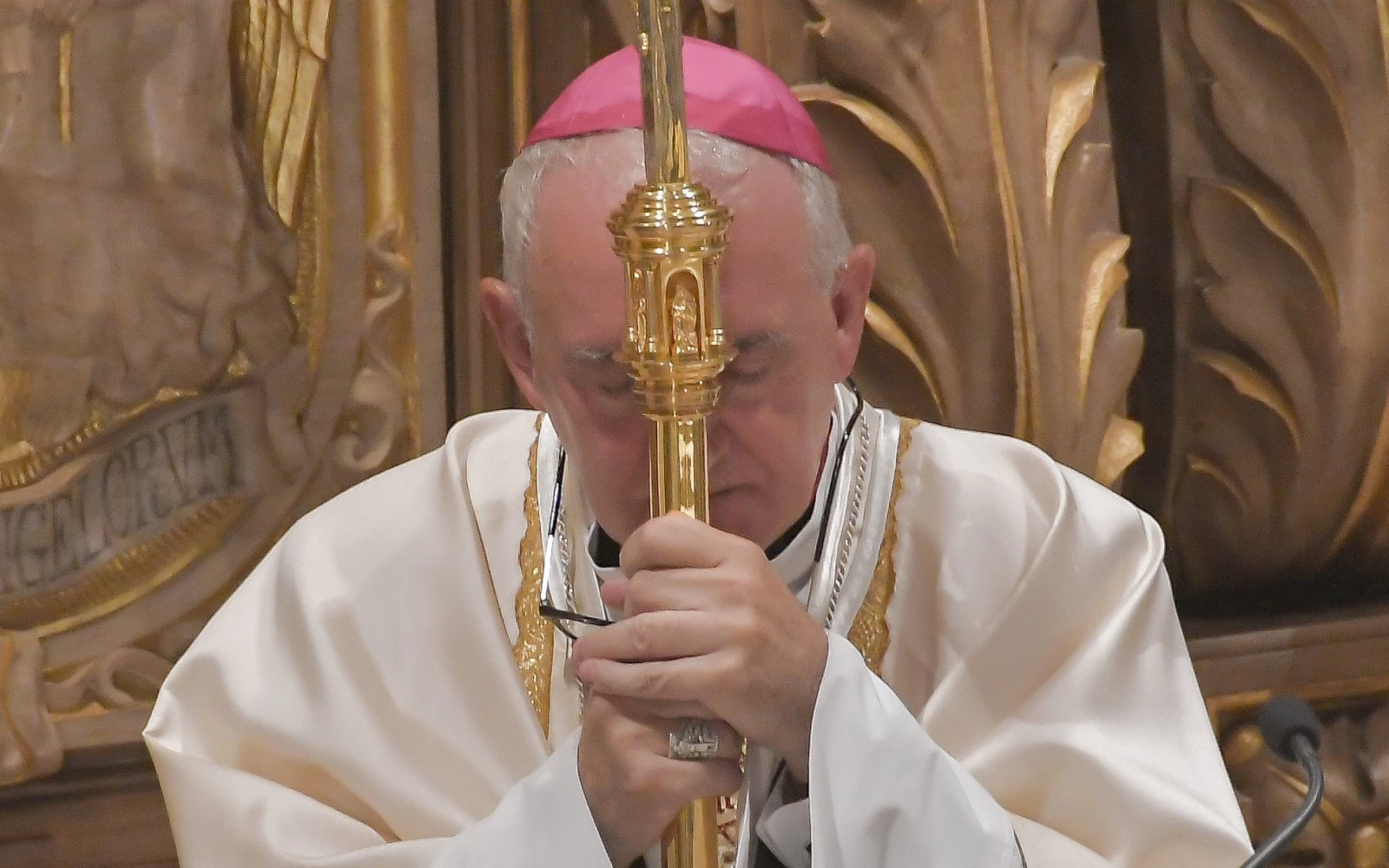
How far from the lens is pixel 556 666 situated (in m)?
1.58

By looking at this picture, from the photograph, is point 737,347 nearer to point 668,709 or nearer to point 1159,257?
point 668,709

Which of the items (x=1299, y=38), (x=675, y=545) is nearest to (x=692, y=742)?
(x=675, y=545)

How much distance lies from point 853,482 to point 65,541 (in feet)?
2.75

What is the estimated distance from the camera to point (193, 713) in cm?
155

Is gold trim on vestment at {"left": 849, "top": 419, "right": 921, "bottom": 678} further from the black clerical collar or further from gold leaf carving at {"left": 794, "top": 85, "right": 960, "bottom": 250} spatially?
gold leaf carving at {"left": 794, "top": 85, "right": 960, "bottom": 250}

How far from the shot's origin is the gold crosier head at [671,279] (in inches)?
43.2

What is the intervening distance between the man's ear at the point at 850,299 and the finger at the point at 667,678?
1.14ft

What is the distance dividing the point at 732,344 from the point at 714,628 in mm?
226

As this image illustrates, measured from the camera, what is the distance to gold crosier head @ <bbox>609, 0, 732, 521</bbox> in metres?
1.10

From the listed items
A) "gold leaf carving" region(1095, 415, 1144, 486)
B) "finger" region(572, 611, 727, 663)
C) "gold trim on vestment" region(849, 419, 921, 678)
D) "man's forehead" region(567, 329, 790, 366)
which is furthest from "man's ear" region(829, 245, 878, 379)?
"gold leaf carving" region(1095, 415, 1144, 486)

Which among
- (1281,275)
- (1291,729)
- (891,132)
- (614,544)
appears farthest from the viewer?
(1281,275)

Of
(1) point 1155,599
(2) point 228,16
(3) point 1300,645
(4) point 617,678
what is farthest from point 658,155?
(3) point 1300,645

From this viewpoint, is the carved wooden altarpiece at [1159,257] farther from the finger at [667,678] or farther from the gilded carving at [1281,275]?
the finger at [667,678]

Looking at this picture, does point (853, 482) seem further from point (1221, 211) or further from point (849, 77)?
point (1221, 211)
